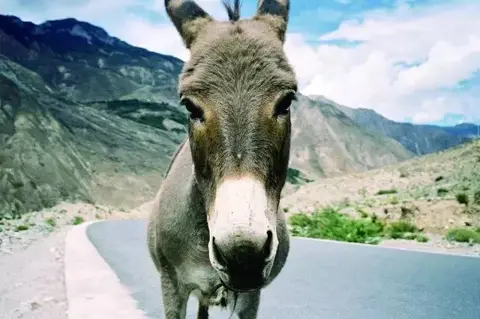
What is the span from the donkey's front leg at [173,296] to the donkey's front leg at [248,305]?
15.2 inches

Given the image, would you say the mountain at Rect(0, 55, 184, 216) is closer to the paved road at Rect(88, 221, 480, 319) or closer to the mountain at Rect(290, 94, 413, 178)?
the paved road at Rect(88, 221, 480, 319)

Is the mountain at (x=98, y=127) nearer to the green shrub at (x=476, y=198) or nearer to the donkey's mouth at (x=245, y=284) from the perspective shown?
the green shrub at (x=476, y=198)

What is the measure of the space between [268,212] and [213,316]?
5.70 meters


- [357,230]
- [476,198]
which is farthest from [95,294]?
[476,198]

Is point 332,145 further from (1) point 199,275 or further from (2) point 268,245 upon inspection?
(2) point 268,245

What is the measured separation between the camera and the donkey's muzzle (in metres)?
2.85

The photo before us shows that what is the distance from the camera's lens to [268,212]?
315 cm

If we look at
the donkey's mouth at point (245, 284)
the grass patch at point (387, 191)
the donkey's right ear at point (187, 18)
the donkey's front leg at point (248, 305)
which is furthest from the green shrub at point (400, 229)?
the donkey's mouth at point (245, 284)

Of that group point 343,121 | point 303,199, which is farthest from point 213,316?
point 343,121

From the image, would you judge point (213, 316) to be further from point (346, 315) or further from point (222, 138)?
point (222, 138)

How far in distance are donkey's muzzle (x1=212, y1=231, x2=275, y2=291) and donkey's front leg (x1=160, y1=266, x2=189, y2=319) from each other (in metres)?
1.63

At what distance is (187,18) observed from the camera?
405 cm

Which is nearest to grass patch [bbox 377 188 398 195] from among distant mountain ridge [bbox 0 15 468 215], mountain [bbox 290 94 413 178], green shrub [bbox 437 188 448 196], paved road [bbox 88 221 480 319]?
green shrub [bbox 437 188 448 196]

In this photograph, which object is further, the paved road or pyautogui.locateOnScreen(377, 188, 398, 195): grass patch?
pyautogui.locateOnScreen(377, 188, 398, 195): grass patch
